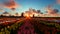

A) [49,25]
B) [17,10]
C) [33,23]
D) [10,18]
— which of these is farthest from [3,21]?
[49,25]

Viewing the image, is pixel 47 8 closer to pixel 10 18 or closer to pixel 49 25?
pixel 49 25

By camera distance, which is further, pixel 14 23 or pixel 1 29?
pixel 14 23

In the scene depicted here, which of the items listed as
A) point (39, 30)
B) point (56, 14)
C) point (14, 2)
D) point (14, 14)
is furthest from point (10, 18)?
point (56, 14)

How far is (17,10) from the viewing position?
5.75m

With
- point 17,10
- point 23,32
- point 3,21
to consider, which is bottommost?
point 23,32

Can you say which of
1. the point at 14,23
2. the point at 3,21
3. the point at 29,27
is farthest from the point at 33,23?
the point at 3,21

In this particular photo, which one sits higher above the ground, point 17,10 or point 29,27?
point 17,10

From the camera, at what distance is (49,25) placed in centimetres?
568

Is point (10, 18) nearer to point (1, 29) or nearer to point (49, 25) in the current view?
point (1, 29)

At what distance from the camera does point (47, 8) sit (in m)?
5.81

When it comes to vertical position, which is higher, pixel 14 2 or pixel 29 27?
pixel 14 2

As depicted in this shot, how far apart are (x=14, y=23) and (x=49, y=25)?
123cm

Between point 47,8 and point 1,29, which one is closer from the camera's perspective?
point 1,29

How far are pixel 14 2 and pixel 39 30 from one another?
1.30m
